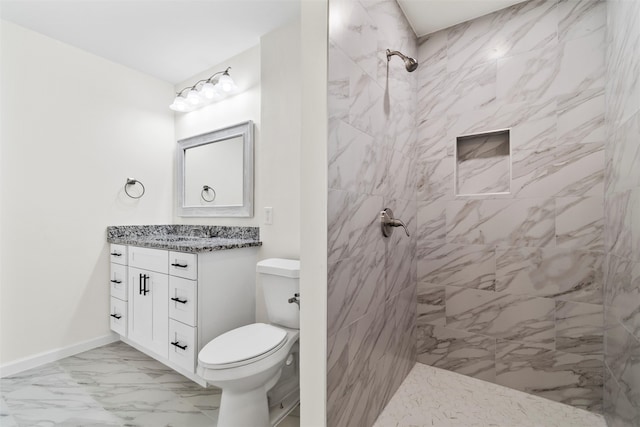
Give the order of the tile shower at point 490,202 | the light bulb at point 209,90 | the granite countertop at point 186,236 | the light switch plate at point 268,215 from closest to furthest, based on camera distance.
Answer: the tile shower at point 490,202
the granite countertop at point 186,236
the light switch plate at point 268,215
the light bulb at point 209,90

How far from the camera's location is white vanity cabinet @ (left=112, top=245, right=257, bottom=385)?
172 cm

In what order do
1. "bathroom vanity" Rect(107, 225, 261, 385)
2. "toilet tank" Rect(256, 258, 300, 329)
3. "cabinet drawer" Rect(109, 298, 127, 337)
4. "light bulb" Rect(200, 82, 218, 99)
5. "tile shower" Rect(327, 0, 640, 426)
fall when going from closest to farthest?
"tile shower" Rect(327, 0, 640, 426)
"toilet tank" Rect(256, 258, 300, 329)
"bathroom vanity" Rect(107, 225, 261, 385)
"cabinet drawer" Rect(109, 298, 127, 337)
"light bulb" Rect(200, 82, 218, 99)

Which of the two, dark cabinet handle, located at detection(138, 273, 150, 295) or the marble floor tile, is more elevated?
dark cabinet handle, located at detection(138, 273, 150, 295)

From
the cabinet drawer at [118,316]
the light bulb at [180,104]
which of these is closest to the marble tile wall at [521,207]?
the light bulb at [180,104]

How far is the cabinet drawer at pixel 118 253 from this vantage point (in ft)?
7.51

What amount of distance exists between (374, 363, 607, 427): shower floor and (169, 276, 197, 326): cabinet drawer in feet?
3.94

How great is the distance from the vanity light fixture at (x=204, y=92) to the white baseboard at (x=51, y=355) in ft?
7.06

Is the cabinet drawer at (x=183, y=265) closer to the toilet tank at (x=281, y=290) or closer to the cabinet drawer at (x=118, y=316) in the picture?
the toilet tank at (x=281, y=290)

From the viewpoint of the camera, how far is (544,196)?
59.6 inches

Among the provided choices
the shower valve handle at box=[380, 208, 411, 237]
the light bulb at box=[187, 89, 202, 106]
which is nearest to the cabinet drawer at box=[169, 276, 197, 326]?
the shower valve handle at box=[380, 208, 411, 237]

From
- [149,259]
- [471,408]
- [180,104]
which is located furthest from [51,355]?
[471,408]

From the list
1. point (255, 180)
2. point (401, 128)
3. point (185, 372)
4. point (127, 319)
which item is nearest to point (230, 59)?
point (255, 180)

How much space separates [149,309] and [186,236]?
0.81 meters

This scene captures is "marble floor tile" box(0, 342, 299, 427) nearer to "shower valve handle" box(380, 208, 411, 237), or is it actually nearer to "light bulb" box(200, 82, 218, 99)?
"shower valve handle" box(380, 208, 411, 237)
